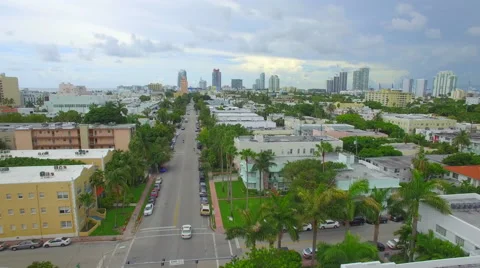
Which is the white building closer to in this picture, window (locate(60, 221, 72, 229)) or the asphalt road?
the asphalt road

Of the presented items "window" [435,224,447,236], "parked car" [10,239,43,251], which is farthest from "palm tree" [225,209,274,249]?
"parked car" [10,239,43,251]

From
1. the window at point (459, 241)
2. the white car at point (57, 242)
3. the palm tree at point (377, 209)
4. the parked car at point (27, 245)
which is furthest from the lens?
the white car at point (57, 242)

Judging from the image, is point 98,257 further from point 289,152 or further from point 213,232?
point 289,152

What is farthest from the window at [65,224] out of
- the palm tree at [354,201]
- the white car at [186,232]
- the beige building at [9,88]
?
the beige building at [9,88]

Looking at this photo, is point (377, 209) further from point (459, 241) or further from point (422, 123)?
point (422, 123)

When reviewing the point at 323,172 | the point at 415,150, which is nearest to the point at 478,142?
the point at 415,150

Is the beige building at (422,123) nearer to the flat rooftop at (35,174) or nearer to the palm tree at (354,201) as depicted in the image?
the palm tree at (354,201)
